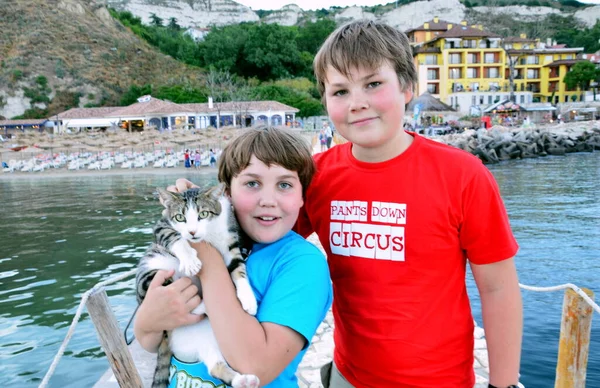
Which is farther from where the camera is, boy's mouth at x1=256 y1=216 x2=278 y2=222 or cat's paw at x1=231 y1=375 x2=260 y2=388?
boy's mouth at x1=256 y1=216 x2=278 y2=222

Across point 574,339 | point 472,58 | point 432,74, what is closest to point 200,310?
point 574,339

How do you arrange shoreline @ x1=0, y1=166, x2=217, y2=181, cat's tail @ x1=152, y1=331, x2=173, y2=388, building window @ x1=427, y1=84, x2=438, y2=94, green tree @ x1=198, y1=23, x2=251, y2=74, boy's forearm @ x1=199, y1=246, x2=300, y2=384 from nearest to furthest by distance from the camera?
boy's forearm @ x1=199, y1=246, x2=300, y2=384, cat's tail @ x1=152, y1=331, x2=173, y2=388, shoreline @ x1=0, y1=166, x2=217, y2=181, building window @ x1=427, y1=84, x2=438, y2=94, green tree @ x1=198, y1=23, x2=251, y2=74

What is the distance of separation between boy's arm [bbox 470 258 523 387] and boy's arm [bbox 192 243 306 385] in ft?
2.49

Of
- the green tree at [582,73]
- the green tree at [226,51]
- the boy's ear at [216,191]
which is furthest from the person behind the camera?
the green tree at [226,51]

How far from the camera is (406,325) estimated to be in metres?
1.92

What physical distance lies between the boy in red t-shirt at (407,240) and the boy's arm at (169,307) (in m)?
0.65

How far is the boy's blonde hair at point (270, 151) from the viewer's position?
1920mm

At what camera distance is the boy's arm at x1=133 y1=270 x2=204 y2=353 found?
1.82 metres

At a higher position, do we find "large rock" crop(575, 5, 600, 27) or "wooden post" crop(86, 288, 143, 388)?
"large rock" crop(575, 5, 600, 27)

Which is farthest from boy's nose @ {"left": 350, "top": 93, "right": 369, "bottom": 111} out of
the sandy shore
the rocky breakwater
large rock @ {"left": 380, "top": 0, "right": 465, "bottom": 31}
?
large rock @ {"left": 380, "top": 0, "right": 465, "bottom": 31}

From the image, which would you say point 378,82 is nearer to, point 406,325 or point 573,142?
point 406,325

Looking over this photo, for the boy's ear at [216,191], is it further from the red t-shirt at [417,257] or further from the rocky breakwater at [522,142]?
the rocky breakwater at [522,142]

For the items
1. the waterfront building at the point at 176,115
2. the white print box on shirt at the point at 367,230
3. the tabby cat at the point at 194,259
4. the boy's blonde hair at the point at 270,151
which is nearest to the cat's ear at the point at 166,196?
the tabby cat at the point at 194,259

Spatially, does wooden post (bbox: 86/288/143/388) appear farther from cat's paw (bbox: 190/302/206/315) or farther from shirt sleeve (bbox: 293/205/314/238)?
shirt sleeve (bbox: 293/205/314/238)
